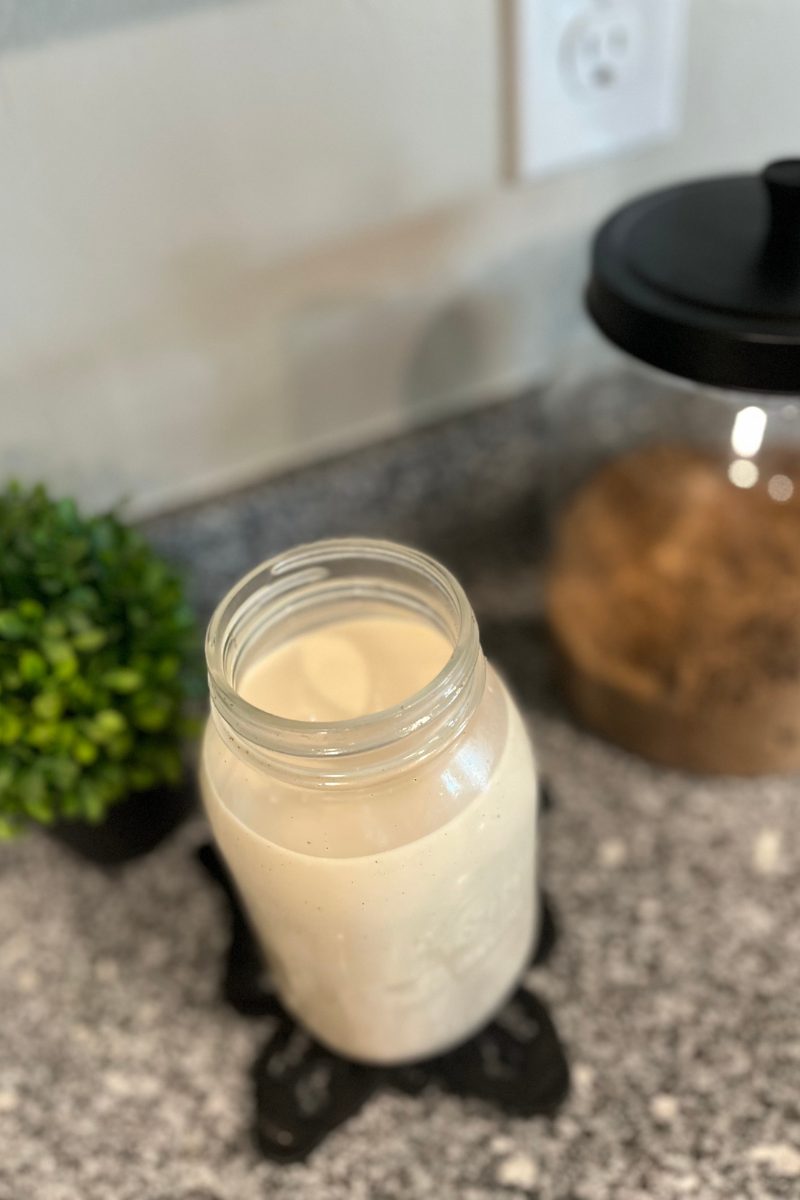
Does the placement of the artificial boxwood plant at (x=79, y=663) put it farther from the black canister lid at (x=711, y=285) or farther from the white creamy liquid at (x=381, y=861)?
the black canister lid at (x=711, y=285)

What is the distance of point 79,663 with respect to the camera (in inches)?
18.1

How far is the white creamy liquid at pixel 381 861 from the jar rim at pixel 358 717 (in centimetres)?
2

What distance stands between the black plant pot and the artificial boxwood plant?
0.02 meters

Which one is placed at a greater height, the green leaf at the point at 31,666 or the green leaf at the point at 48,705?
the green leaf at the point at 31,666

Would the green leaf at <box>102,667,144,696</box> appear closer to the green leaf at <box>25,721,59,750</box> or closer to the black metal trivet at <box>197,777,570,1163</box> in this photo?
the green leaf at <box>25,721,59,750</box>

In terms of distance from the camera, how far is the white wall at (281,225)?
45 centimetres

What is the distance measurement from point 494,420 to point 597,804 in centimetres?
27

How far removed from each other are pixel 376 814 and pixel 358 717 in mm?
36

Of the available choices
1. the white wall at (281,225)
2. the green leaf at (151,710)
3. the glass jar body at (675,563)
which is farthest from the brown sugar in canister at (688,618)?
the green leaf at (151,710)

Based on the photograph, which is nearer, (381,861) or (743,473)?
(381,861)

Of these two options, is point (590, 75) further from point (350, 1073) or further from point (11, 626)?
point (350, 1073)

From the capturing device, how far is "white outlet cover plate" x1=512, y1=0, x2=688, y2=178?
495 mm

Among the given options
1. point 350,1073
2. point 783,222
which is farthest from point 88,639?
point 783,222

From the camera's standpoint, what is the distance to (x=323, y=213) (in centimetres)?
52
